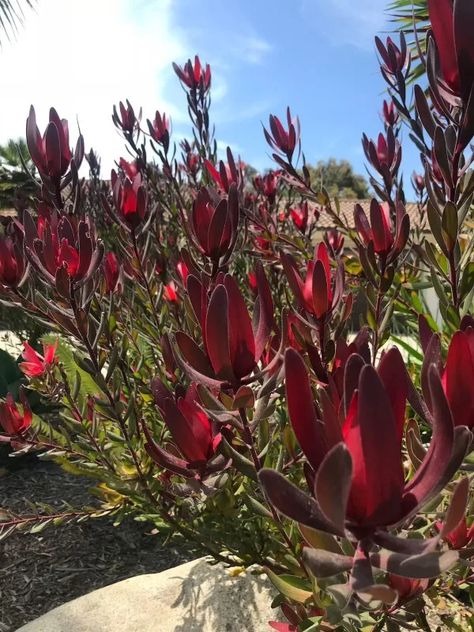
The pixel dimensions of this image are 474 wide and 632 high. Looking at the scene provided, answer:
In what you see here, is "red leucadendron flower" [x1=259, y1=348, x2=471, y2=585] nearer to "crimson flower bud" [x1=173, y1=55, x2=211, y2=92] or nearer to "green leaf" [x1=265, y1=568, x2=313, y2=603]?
"green leaf" [x1=265, y1=568, x2=313, y2=603]

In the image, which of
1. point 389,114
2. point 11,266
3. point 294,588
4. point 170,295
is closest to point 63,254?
point 11,266

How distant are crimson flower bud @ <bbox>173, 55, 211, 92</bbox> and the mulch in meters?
2.69

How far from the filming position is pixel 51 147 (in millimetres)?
1463

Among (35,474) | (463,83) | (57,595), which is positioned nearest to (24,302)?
→ (463,83)

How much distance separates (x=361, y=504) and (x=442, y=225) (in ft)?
2.39

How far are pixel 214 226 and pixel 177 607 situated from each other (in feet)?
5.12

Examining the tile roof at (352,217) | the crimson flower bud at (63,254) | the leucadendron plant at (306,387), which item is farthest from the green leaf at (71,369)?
the crimson flower bud at (63,254)

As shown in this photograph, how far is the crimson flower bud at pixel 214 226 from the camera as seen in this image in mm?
1137

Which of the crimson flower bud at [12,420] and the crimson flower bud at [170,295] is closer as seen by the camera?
the crimson flower bud at [12,420]

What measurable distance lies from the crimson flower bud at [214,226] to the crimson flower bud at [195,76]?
248cm

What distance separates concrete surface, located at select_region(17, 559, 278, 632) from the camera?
1891 mm

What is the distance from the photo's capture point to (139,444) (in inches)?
70.3

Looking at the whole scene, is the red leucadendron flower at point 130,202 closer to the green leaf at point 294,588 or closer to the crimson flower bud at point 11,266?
the crimson flower bud at point 11,266

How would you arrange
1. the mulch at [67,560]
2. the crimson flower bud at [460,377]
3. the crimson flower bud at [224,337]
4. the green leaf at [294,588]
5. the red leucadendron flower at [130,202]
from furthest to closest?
the mulch at [67,560] → the red leucadendron flower at [130,202] → the green leaf at [294,588] → the crimson flower bud at [224,337] → the crimson flower bud at [460,377]
